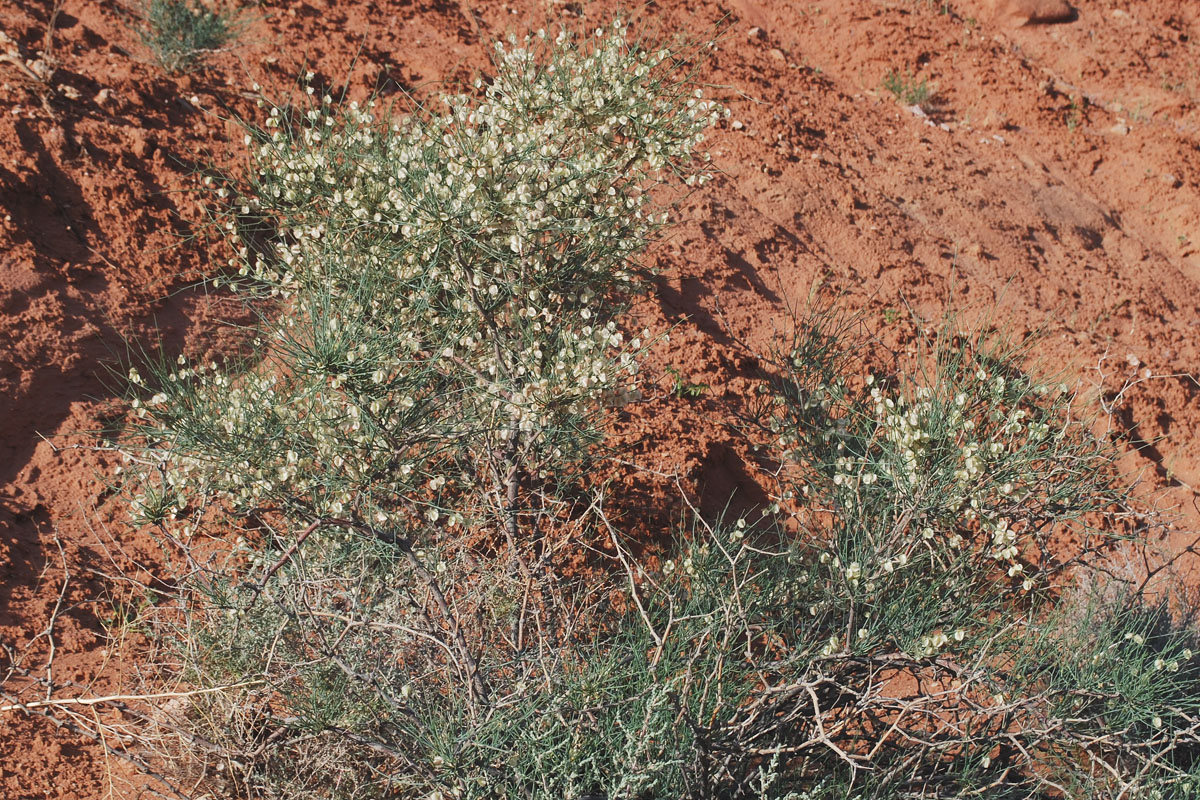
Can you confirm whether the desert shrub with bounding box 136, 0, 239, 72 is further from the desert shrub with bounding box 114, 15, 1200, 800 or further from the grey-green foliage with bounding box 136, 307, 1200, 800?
the grey-green foliage with bounding box 136, 307, 1200, 800

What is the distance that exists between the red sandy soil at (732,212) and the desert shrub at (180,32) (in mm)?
127

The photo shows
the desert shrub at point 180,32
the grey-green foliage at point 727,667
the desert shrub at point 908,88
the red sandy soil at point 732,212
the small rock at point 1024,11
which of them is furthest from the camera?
the small rock at point 1024,11

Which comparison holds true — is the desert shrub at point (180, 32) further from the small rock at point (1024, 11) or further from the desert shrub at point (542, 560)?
the small rock at point (1024, 11)

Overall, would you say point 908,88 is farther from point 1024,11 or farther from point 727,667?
point 727,667

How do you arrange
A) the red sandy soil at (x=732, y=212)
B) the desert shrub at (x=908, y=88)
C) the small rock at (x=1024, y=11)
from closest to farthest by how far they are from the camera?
the red sandy soil at (x=732, y=212) < the desert shrub at (x=908, y=88) < the small rock at (x=1024, y=11)

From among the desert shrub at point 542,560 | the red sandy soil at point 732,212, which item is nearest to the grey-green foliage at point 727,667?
the desert shrub at point 542,560

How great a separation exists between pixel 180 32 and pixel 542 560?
448cm

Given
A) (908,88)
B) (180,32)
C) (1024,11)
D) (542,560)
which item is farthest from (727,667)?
(1024,11)

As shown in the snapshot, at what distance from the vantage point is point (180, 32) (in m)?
6.17

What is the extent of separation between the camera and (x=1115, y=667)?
3648 millimetres

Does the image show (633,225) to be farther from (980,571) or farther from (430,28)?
(430,28)

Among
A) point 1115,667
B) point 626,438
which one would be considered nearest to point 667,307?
point 626,438

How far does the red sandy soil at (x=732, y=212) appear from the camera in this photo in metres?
4.50

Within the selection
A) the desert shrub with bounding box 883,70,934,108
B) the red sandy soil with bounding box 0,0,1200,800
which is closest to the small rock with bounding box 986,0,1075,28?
the red sandy soil with bounding box 0,0,1200,800
